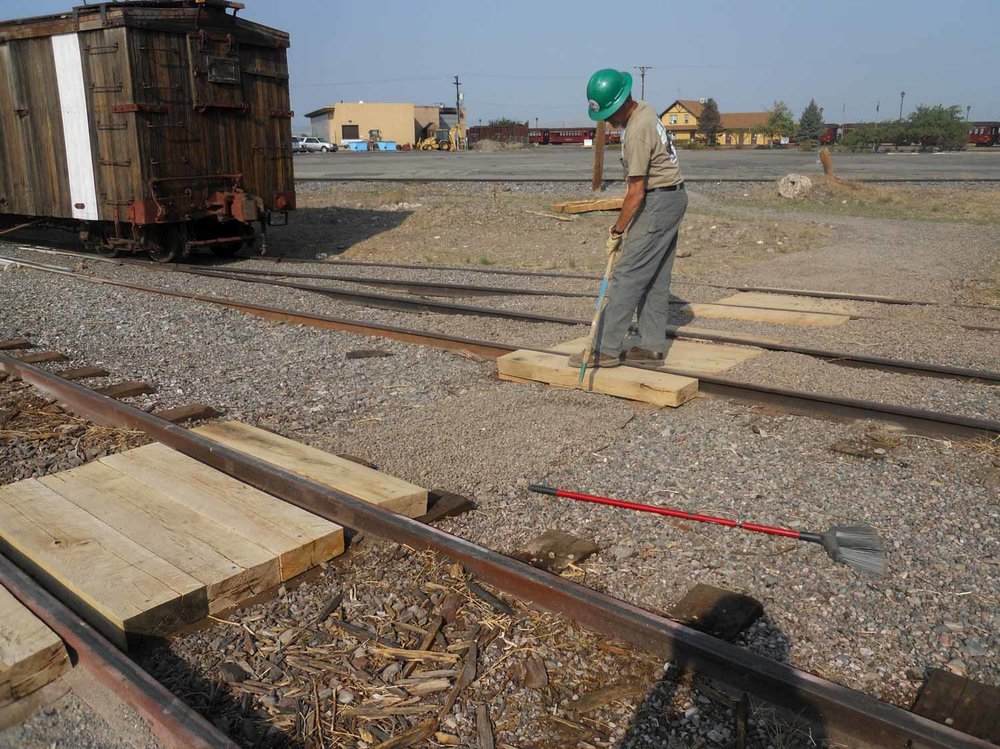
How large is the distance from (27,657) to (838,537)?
3.11 meters

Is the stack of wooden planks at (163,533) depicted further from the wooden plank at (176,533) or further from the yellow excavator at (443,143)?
the yellow excavator at (443,143)

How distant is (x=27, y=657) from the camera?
2625 millimetres

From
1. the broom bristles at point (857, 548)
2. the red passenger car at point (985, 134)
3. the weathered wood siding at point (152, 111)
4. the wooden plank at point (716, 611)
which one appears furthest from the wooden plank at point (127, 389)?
the red passenger car at point (985, 134)

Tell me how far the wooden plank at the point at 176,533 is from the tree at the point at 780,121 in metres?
92.9

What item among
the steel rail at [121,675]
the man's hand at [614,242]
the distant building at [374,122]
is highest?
the distant building at [374,122]

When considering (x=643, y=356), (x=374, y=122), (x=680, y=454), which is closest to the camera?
(x=680, y=454)

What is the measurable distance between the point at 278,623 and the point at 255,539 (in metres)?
0.49

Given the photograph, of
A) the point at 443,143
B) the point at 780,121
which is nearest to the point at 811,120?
the point at 780,121

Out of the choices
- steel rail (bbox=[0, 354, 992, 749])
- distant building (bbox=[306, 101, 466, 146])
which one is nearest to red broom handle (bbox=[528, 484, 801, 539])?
steel rail (bbox=[0, 354, 992, 749])

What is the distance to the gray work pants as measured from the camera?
6043 mm

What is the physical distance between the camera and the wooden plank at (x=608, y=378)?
5.69 m

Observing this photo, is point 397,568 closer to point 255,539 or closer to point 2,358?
point 255,539

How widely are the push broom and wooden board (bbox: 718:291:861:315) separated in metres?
5.74

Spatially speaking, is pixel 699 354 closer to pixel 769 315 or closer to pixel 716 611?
pixel 769 315
